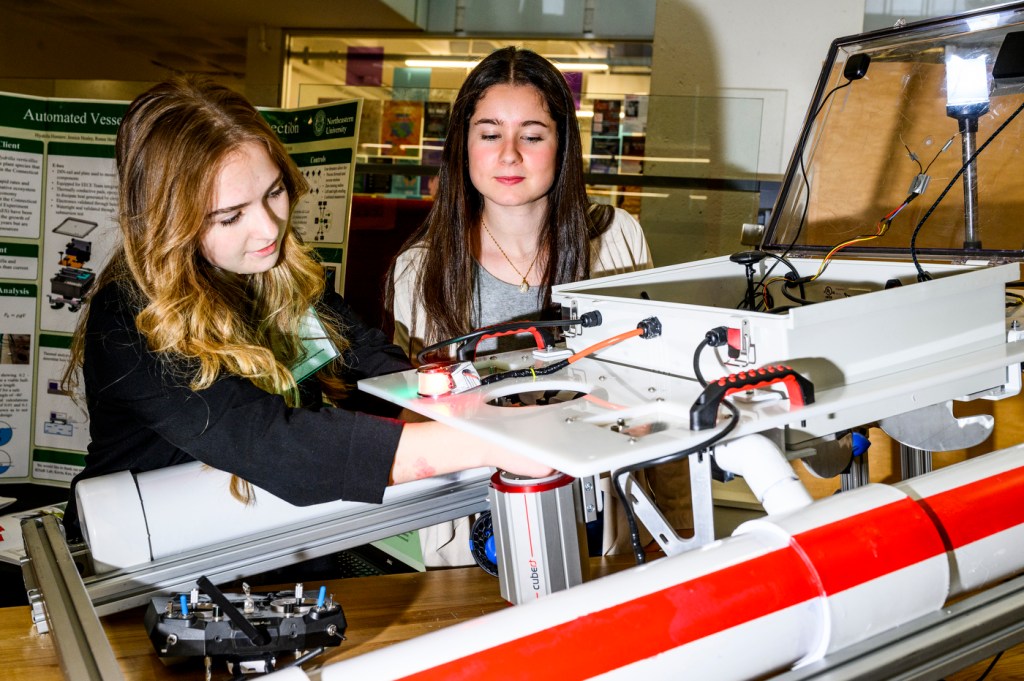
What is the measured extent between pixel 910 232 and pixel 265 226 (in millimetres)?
1114

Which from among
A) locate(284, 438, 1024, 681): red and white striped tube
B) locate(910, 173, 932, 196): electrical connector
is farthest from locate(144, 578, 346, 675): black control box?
locate(910, 173, 932, 196): electrical connector

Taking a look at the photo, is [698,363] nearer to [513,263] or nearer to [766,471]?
[766,471]

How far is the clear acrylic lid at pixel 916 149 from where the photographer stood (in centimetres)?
145

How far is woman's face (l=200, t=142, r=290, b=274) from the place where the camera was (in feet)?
3.84

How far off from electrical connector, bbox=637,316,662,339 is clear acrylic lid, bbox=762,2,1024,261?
0.57m

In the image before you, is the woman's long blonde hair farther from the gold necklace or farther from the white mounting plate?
the gold necklace

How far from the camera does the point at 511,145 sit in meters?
1.62

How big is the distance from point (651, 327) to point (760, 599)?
42 cm

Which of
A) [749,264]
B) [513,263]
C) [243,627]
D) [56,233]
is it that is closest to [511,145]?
[513,263]

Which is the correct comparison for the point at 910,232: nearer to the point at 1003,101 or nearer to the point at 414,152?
the point at 1003,101

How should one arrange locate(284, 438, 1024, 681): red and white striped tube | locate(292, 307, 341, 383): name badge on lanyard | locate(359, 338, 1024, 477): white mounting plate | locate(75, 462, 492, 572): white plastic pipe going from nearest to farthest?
locate(284, 438, 1024, 681): red and white striped tube < locate(359, 338, 1024, 477): white mounting plate < locate(75, 462, 492, 572): white plastic pipe < locate(292, 307, 341, 383): name badge on lanyard

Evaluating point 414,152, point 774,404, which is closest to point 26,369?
point 414,152

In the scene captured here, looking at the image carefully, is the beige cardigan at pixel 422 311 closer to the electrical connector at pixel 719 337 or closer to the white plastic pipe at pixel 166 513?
the white plastic pipe at pixel 166 513

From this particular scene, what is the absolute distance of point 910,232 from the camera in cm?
156
